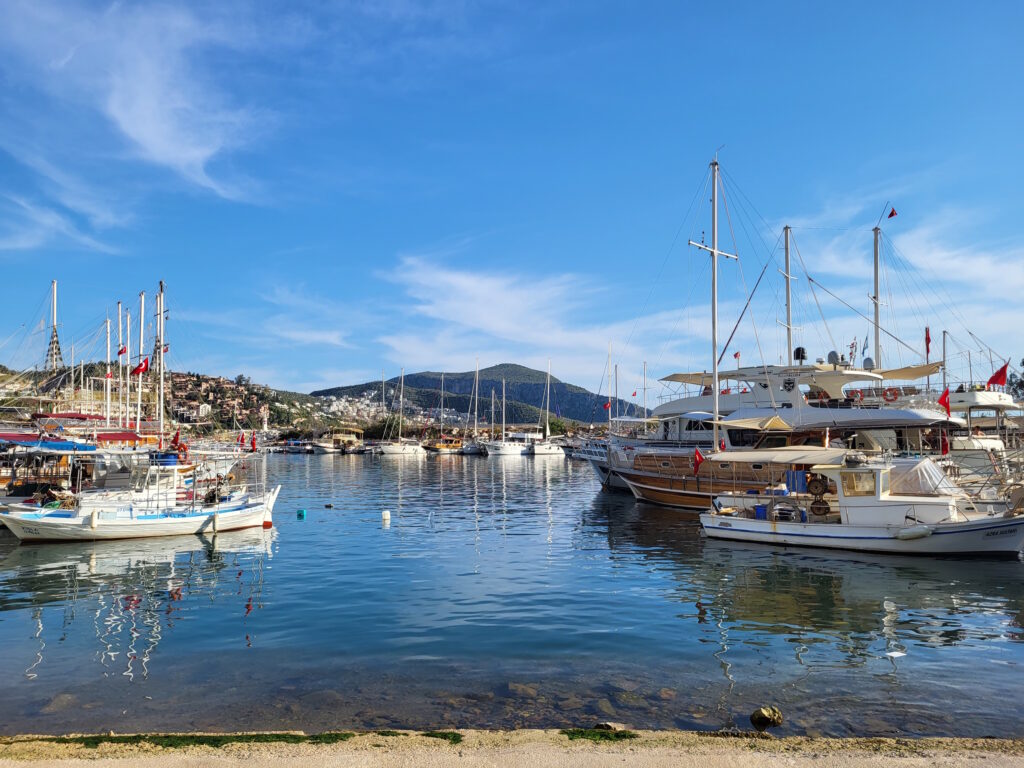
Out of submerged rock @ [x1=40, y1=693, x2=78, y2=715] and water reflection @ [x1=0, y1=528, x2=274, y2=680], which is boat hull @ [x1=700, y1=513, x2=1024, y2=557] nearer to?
water reflection @ [x1=0, y1=528, x2=274, y2=680]

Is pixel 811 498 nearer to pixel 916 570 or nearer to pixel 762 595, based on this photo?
pixel 916 570

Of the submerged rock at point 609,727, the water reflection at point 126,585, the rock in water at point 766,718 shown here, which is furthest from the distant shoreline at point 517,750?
the water reflection at point 126,585

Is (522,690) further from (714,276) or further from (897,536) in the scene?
(714,276)

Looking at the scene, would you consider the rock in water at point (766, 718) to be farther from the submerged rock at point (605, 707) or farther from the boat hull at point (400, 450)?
the boat hull at point (400, 450)

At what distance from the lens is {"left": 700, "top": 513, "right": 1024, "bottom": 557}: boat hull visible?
23.2 meters

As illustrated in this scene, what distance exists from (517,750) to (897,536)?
70.1 ft

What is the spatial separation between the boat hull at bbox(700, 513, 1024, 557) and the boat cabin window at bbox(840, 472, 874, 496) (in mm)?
1268

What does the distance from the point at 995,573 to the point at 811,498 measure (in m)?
7.56

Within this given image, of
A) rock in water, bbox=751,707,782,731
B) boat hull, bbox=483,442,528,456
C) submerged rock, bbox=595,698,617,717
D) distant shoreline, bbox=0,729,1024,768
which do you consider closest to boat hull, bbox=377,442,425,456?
boat hull, bbox=483,442,528,456

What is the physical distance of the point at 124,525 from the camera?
30.2 meters

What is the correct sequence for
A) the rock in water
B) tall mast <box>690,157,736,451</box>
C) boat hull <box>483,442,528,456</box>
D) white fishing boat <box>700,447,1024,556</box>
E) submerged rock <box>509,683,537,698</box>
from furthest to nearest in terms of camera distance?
boat hull <box>483,442,528,456</box> < tall mast <box>690,157,736,451</box> < white fishing boat <box>700,447,1024,556</box> < submerged rock <box>509,683,537,698</box> < the rock in water

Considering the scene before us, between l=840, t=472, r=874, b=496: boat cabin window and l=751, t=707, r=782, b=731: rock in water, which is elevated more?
l=840, t=472, r=874, b=496: boat cabin window

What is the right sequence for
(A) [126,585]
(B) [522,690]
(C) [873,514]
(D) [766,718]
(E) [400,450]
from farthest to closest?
(E) [400,450], (C) [873,514], (A) [126,585], (B) [522,690], (D) [766,718]

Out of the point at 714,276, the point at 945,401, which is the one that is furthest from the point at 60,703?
the point at 945,401
